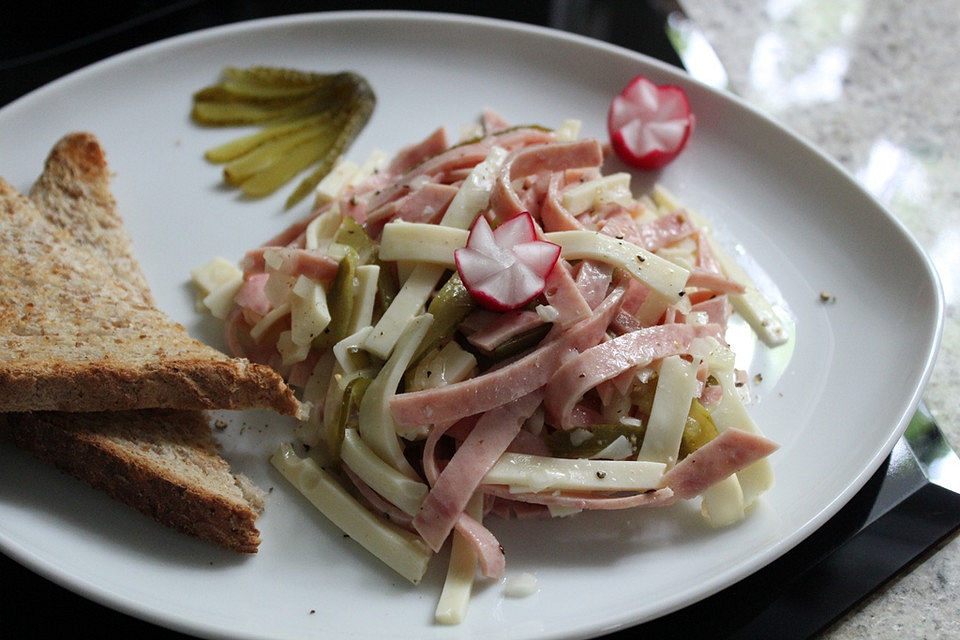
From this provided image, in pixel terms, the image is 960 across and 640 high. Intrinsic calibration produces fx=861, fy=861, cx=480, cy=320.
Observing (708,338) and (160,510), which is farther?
(708,338)

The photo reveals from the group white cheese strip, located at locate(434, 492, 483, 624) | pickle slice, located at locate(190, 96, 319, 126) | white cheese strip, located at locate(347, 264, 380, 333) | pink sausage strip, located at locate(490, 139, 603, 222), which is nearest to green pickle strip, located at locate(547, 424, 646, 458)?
white cheese strip, located at locate(434, 492, 483, 624)

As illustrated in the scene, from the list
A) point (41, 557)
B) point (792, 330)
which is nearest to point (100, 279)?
point (41, 557)

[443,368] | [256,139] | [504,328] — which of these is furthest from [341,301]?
[256,139]

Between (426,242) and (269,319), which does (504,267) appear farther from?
(269,319)

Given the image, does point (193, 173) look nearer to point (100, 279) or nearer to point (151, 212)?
point (151, 212)

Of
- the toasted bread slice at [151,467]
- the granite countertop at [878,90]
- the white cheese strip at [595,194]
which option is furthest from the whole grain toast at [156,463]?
the granite countertop at [878,90]

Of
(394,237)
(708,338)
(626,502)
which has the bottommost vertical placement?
(626,502)

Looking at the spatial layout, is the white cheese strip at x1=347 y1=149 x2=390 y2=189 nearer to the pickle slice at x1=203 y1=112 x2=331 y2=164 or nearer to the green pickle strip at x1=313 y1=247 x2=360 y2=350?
the pickle slice at x1=203 y1=112 x2=331 y2=164
